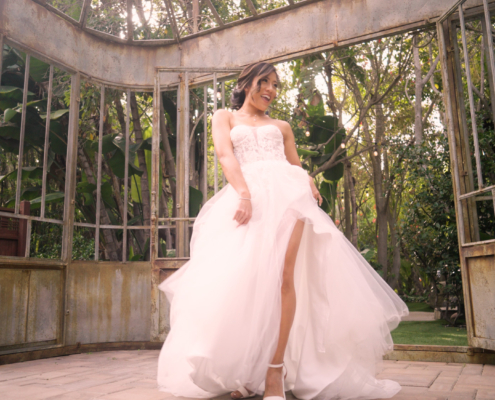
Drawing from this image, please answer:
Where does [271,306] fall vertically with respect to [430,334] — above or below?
above

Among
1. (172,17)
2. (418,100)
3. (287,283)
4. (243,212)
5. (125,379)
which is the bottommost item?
(125,379)

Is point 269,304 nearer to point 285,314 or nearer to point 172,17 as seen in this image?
point 285,314

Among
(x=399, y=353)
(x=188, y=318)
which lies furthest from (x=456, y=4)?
(x=188, y=318)

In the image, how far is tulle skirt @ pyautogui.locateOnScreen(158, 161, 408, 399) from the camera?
6.27 feet

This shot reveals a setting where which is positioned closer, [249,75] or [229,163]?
[229,163]

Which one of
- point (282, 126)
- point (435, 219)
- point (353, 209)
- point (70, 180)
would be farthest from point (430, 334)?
point (353, 209)

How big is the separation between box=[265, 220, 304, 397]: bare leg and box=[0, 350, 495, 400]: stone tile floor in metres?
0.25

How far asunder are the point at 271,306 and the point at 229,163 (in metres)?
0.69

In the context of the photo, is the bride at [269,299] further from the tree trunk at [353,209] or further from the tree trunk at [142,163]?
the tree trunk at [353,209]

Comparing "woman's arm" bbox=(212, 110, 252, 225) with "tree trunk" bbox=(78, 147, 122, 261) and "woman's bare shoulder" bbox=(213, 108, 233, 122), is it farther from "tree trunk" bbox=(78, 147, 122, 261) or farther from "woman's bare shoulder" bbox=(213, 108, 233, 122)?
"tree trunk" bbox=(78, 147, 122, 261)

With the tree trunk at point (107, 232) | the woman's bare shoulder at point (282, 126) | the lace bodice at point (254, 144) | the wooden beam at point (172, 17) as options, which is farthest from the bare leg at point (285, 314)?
the tree trunk at point (107, 232)

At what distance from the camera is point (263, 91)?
240 cm

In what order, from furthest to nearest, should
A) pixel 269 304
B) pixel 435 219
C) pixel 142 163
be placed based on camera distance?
pixel 142 163, pixel 435 219, pixel 269 304

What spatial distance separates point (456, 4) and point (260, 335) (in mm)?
2739
